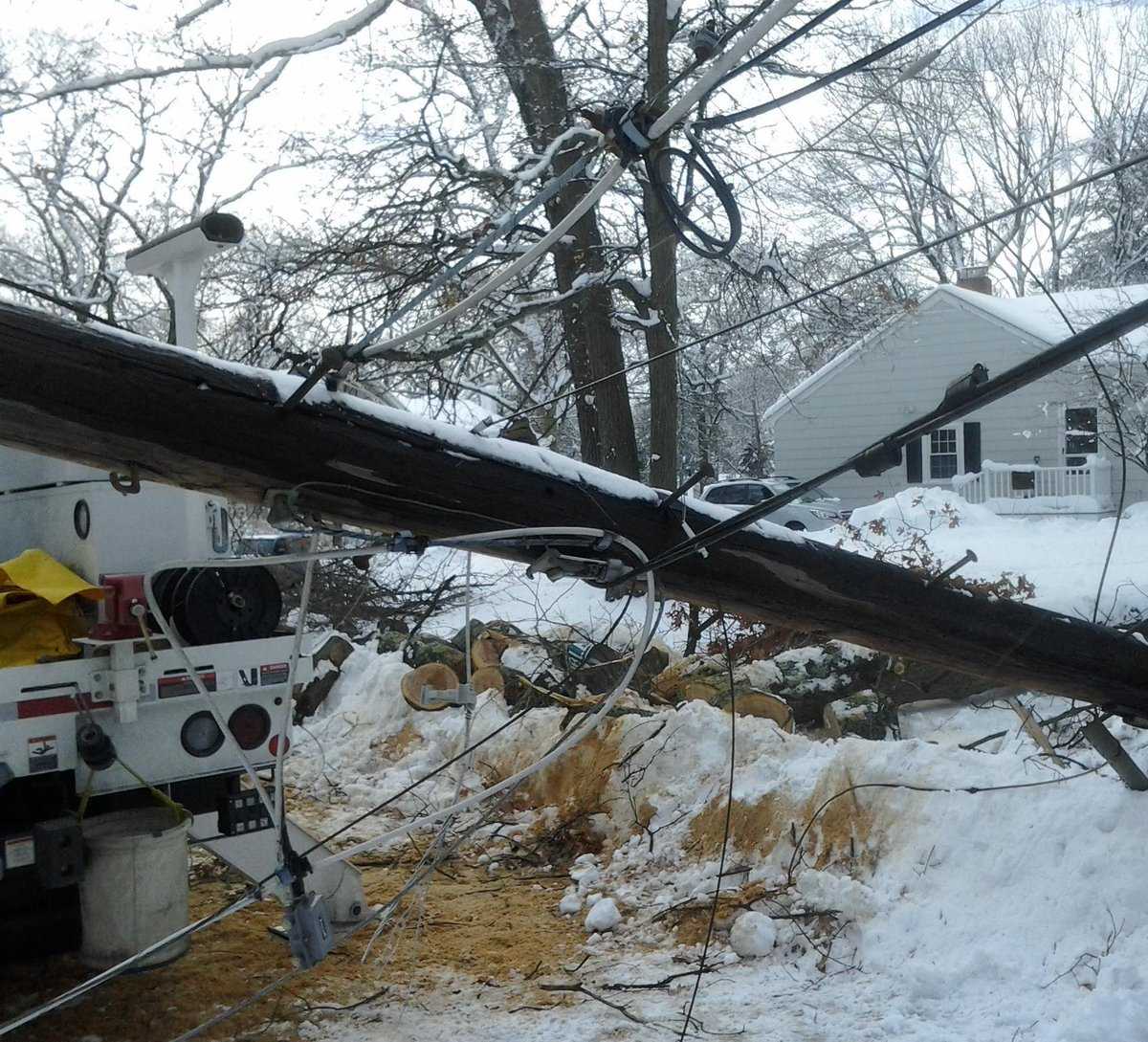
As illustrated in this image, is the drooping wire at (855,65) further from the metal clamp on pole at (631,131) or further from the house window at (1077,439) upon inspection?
the house window at (1077,439)

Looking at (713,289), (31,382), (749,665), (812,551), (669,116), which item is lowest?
(749,665)

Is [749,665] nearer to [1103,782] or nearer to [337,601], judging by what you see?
[1103,782]

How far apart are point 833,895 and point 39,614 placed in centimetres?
342

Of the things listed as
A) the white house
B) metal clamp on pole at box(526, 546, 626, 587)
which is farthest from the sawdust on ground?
the white house

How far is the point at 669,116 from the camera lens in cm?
355

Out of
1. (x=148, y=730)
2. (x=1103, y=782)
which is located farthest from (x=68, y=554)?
(x=1103, y=782)

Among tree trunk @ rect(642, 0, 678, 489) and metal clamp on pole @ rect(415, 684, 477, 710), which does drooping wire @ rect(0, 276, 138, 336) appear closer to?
metal clamp on pole @ rect(415, 684, 477, 710)

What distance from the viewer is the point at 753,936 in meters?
5.03

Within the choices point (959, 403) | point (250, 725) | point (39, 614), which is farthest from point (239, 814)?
point (959, 403)

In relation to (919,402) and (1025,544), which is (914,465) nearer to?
(919,402)

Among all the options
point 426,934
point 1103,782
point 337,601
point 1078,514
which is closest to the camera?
point 1103,782

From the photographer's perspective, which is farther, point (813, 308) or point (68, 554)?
point (813, 308)

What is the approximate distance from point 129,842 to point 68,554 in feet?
4.70

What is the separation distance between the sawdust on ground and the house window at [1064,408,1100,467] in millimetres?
20366
